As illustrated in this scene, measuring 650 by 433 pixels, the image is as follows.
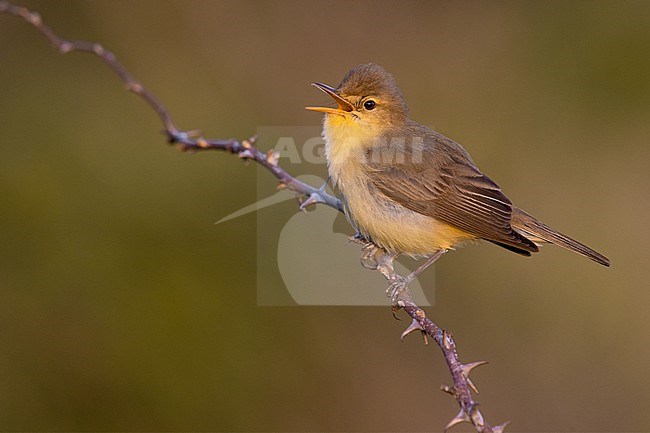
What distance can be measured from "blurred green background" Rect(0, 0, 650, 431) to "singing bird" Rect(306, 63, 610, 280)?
1.71 meters

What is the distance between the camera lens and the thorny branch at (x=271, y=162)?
258cm

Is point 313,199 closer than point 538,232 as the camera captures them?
Yes

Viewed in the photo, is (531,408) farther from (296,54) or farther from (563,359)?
(296,54)

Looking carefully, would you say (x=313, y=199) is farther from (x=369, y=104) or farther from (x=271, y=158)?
(x=369, y=104)

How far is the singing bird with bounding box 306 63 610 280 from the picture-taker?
5.20 m

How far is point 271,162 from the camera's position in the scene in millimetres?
3785

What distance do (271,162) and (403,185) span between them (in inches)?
67.4

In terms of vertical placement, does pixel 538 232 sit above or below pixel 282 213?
below

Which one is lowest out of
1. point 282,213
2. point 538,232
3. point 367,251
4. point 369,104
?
point 367,251

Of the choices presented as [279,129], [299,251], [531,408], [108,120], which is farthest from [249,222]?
[531,408]

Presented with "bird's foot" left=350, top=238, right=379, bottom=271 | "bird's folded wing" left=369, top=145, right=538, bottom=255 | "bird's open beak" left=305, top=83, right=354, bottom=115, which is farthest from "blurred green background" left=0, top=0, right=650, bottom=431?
"bird's open beak" left=305, top=83, right=354, bottom=115

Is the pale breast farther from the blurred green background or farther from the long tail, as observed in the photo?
the blurred green background

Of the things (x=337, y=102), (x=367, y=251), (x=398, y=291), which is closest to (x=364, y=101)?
(x=337, y=102)

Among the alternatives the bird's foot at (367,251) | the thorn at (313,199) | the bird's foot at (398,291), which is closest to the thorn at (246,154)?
the thorn at (313,199)
